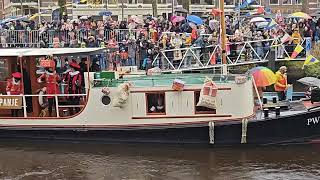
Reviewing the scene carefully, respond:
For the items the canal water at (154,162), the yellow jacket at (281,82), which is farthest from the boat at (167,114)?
the yellow jacket at (281,82)

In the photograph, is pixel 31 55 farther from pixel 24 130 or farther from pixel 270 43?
pixel 270 43

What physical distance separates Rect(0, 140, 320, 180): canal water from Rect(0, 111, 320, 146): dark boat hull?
212mm

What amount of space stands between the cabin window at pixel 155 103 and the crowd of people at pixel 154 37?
6694 millimetres

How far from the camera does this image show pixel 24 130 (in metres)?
16.0

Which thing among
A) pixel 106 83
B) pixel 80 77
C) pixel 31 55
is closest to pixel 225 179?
pixel 106 83

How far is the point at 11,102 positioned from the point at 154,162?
4.68 metres

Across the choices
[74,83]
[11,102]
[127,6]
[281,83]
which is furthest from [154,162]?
[127,6]

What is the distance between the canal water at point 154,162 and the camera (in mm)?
13117

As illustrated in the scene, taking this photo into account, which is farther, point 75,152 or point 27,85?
point 27,85

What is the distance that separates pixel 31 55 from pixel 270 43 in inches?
476

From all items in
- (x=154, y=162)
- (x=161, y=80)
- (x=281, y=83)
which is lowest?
(x=154, y=162)

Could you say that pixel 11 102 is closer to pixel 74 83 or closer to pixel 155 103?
pixel 74 83

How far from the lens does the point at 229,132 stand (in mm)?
14828

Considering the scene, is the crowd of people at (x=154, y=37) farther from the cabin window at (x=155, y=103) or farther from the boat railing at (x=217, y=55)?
the cabin window at (x=155, y=103)
